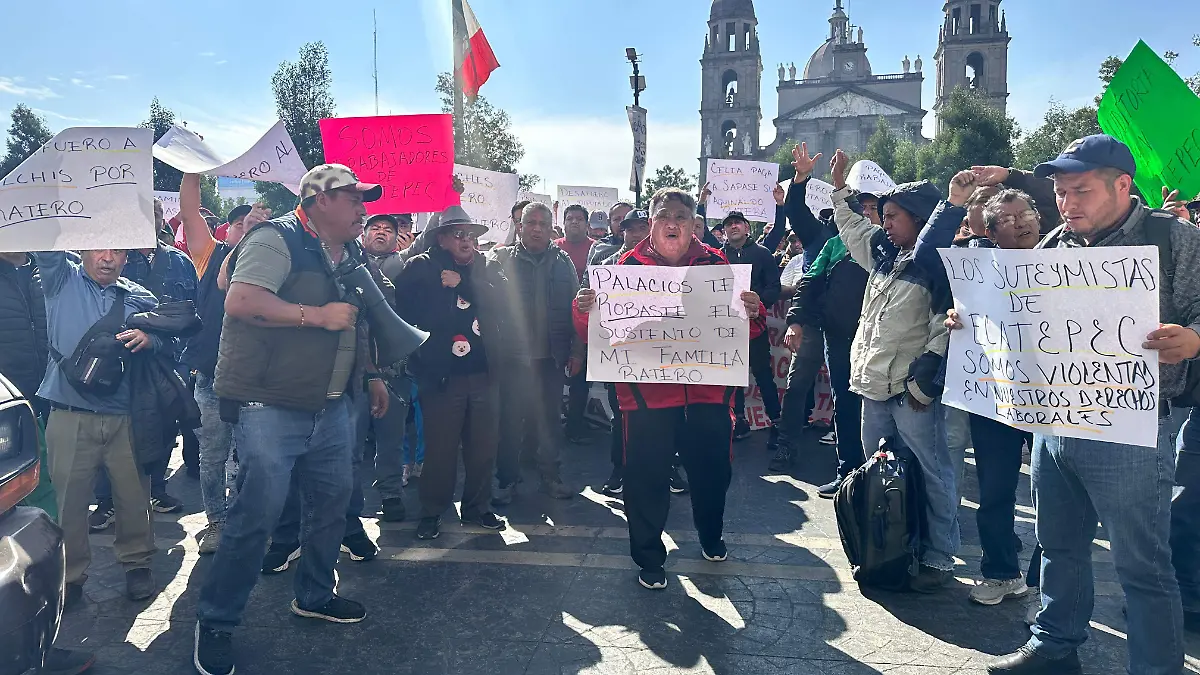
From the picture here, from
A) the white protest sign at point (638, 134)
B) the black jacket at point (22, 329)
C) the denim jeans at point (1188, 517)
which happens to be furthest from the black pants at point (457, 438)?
the white protest sign at point (638, 134)

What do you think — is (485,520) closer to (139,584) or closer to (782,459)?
(139,584)

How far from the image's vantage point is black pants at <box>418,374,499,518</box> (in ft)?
16.0

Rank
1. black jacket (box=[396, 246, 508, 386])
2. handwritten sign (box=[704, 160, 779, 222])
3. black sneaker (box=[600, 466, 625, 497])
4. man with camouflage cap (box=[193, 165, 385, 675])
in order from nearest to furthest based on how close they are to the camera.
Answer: man with camouflage cap (box=[193, 165, 385, 675])
black jacket (box=[396, 246, 508, 386])
black sneaker (box=[600, 466, 625, 497])
handwritten sign (box=[704, 160, 779, 222])

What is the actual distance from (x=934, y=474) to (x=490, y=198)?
5134 mm

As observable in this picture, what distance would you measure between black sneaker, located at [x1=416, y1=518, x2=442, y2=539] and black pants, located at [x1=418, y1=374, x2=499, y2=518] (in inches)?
Answer: 1.3

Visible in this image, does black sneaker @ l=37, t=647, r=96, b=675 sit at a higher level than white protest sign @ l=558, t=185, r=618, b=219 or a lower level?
lower

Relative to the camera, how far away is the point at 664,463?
13.5ft

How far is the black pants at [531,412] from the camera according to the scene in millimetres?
5633

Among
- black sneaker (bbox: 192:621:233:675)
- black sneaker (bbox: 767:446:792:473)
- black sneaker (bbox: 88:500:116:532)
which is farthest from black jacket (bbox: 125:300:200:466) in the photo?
black sneaker (bbox: 767:446:792:473)

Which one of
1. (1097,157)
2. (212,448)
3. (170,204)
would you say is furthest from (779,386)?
(170,204)

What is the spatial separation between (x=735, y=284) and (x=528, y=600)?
6.41 ft

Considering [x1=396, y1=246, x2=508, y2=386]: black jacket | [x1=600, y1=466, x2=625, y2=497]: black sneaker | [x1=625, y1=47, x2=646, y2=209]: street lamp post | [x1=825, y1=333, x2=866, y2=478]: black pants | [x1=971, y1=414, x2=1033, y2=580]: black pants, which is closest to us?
[x1=971, y1=414, x2=1033, y2=580]: black pants

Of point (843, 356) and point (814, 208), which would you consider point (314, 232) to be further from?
point (814, 208)

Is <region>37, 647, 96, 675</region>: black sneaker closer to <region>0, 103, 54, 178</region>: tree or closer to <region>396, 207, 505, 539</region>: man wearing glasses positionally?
<region>396, 207, 505, 539</region>: man wearing glasses
